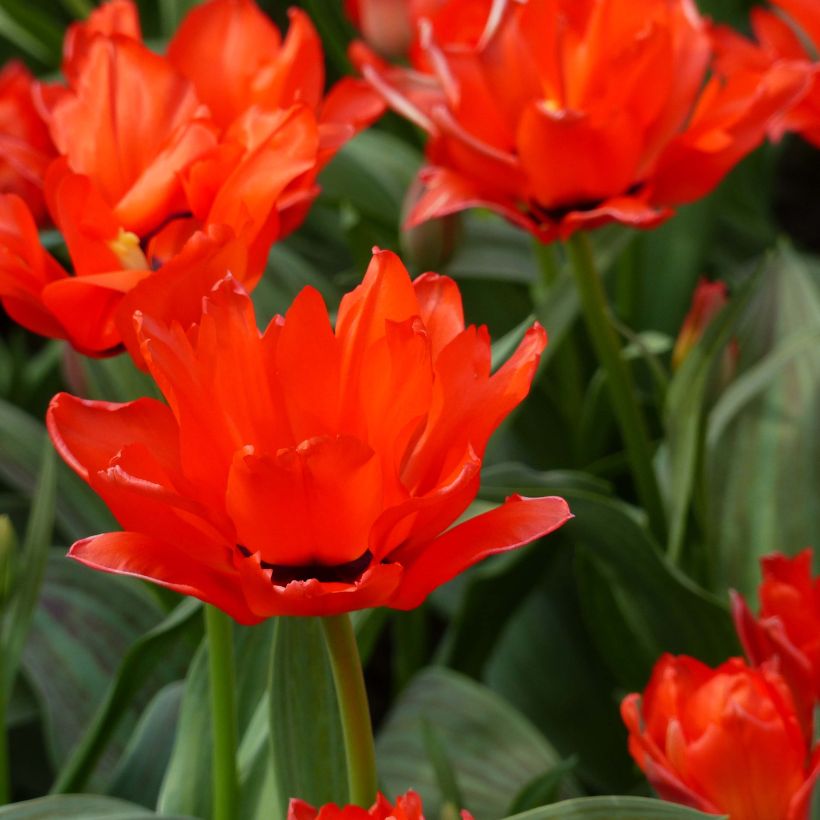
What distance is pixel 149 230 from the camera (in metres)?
0.61

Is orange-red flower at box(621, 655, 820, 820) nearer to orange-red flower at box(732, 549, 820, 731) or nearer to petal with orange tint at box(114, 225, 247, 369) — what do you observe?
orange-red flower at box(732, 549, 820, 731)

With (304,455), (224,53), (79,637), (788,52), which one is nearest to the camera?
(304,455)

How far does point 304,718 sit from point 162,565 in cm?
19

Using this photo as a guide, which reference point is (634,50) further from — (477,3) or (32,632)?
(32,632)

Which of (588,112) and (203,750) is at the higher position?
(588,112)

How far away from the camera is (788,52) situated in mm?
913

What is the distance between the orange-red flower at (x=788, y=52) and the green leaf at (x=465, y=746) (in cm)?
41

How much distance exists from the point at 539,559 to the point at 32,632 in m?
0.38

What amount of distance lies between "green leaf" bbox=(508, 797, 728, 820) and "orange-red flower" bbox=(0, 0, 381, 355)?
→ 0.77ft

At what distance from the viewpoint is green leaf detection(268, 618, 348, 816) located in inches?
24.0

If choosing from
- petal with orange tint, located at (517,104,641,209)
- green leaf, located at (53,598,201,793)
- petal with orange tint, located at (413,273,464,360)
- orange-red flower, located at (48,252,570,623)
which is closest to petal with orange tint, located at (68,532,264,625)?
orange-red flower, located at (48,252,570,623)

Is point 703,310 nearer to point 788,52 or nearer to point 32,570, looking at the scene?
point 788,52

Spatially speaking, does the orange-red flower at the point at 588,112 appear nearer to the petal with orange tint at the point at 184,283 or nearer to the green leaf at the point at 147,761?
the petal with orange tint at the point at 184,283

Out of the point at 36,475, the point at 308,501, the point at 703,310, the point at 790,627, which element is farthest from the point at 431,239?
the point at 308,501
